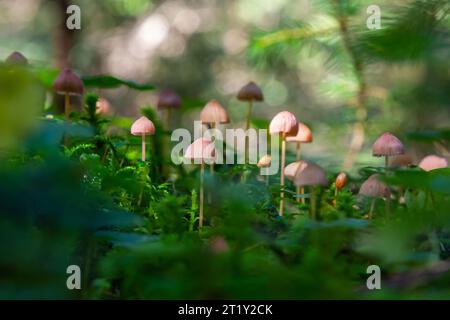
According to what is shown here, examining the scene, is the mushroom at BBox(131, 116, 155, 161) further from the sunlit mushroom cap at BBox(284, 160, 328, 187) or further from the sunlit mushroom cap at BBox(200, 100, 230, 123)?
the sunlit mushroom cap at BBox(284, 160, 328, 187)

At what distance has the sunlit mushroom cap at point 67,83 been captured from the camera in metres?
1.30

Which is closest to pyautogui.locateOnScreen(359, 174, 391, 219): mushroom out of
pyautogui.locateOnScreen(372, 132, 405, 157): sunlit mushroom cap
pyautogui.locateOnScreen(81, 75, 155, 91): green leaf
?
pyautogui.locateOnScreen(372, 132, 405, 157): sunlit mushroom cap

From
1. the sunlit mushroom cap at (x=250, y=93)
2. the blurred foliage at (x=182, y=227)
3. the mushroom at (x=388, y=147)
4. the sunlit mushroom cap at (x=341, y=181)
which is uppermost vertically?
the sunlit mushroom cap at (x=250, y=93)

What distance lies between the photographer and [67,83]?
1.31m

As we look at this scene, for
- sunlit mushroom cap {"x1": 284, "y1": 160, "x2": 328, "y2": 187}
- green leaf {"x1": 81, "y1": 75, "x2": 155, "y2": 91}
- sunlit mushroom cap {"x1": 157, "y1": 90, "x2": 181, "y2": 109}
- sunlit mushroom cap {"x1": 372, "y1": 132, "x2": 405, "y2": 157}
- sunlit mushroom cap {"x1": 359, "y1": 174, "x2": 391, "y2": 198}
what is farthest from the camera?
sunlit mushroom cap {"x1": 157, "y1": 90, "x2": 181, "y2": 109}

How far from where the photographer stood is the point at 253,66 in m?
2.22

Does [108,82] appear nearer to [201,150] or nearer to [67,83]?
[67,83]

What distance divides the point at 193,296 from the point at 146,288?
6 centimetres

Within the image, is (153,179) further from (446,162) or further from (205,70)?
(205,70)

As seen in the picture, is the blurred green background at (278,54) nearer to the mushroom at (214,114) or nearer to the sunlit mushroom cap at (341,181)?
the sunlit mushroom cap at (341,181)

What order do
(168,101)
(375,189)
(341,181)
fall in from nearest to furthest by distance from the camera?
(375,189)
(341,181)
(168,101)

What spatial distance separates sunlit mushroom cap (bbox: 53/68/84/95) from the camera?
1.30m

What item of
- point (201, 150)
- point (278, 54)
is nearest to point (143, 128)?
point (201, 150)

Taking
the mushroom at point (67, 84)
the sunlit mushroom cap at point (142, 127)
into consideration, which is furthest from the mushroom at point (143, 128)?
the mushroom at point (67, 84)
